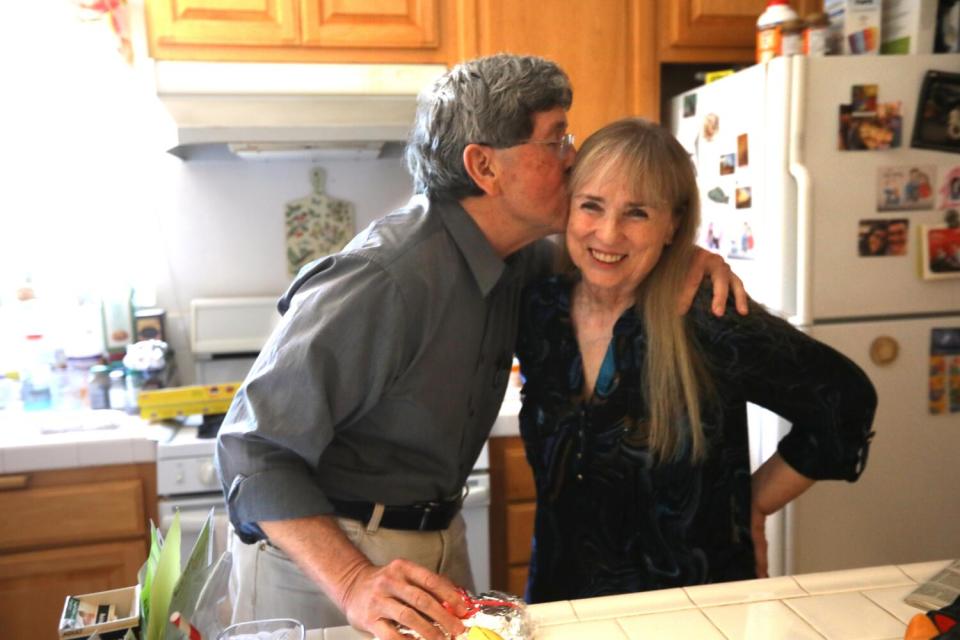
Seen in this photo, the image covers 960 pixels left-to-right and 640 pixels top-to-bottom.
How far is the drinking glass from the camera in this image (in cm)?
74

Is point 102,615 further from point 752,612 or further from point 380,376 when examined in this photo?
point 752,612

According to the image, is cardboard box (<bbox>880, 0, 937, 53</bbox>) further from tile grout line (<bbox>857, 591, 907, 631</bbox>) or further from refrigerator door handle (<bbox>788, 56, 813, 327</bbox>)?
tile grout line (<bbox>857, 591, 907, 631</bbox>)

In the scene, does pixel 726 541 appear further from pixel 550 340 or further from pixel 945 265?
pixel 945 265

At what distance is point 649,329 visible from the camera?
3.77 feet

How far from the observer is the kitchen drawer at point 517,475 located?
206 cm

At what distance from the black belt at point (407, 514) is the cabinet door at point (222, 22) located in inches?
56.5

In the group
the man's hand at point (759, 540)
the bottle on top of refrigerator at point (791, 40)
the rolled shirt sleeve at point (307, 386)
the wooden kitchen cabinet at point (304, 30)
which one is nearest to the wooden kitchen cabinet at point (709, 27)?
the bottle on top of refrigerator at point (791, 40)

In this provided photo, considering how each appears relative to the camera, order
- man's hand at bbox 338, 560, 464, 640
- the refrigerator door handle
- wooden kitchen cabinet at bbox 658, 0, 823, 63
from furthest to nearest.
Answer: wooden kitchen cabinet at bbox 658, 0, 823, 63
the refrigerator door handle
man's hand at bbox 338, 560, 464, 640

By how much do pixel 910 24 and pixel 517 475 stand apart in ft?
4.97

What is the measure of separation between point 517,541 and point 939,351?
3.90 ft

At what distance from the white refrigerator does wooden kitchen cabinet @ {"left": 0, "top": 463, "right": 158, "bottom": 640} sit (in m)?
1.60

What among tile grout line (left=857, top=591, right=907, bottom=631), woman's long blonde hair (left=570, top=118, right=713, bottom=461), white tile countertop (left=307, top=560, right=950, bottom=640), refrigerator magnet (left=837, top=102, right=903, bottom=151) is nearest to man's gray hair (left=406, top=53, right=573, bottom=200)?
woman's long blonde hair (left=570, top=118, right=713, bottom=461)

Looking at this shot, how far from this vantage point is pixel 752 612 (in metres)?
0.84

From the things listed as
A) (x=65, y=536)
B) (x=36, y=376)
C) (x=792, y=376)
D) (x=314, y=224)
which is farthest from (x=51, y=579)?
(x=792, y=376)
